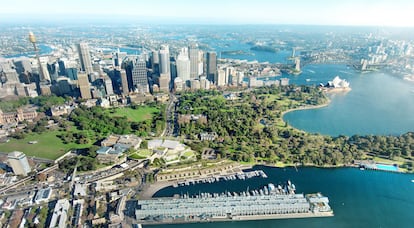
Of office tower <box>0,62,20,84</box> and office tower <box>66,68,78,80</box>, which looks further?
office tower <box>66,68,78,80</box>

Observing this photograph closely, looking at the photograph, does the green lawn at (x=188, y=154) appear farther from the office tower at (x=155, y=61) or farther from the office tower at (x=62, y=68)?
the office tower at (x=62, y=68)

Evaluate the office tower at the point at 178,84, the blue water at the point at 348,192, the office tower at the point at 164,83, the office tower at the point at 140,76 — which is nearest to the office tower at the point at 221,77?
the office tower at the point at 178,84

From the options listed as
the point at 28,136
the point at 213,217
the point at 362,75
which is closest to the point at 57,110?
the point at 28,136

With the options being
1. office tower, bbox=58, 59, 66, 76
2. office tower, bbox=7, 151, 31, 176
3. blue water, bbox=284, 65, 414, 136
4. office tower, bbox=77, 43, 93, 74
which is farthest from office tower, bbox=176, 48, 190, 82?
office tower, bbox=7, 151, 31, 176

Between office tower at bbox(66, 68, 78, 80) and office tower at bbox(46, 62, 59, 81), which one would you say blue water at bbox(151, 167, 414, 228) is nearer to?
office tower at bbox(66, 68, 78, 80)

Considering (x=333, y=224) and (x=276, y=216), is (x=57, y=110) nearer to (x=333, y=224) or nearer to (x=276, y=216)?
(x=276, y=216)
